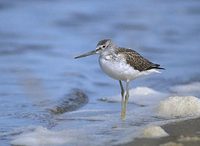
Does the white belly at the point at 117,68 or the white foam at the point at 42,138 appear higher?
the white belly at the point at 117,68

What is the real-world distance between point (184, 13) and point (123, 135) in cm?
979

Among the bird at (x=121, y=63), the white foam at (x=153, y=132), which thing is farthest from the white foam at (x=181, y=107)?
the white foam at (x=153, y=132)

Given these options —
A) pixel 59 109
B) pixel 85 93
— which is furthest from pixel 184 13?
pixel 59 109

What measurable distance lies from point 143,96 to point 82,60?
9.09 feet

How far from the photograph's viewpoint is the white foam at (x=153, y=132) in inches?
239

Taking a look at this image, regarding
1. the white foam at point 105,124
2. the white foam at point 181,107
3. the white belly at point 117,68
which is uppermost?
the white belly at point 117,68

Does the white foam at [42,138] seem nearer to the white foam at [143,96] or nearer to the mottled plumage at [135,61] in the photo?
the mottled plumage at [135,61]

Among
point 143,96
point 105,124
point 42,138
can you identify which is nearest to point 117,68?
point 105,124

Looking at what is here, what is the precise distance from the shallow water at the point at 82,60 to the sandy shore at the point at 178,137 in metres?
0.28

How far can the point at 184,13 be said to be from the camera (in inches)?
623

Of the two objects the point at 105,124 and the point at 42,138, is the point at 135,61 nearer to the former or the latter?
the point at 105,124

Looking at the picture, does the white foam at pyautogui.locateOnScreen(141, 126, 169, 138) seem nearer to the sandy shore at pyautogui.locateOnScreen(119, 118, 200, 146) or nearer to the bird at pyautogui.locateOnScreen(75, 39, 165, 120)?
the sandy shore at pyautogui.locateOnScreen(119, 118, 200, 146)

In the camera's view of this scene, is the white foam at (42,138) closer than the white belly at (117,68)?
Yes

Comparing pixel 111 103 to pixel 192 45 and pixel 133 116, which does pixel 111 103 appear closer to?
pixel 133 116
